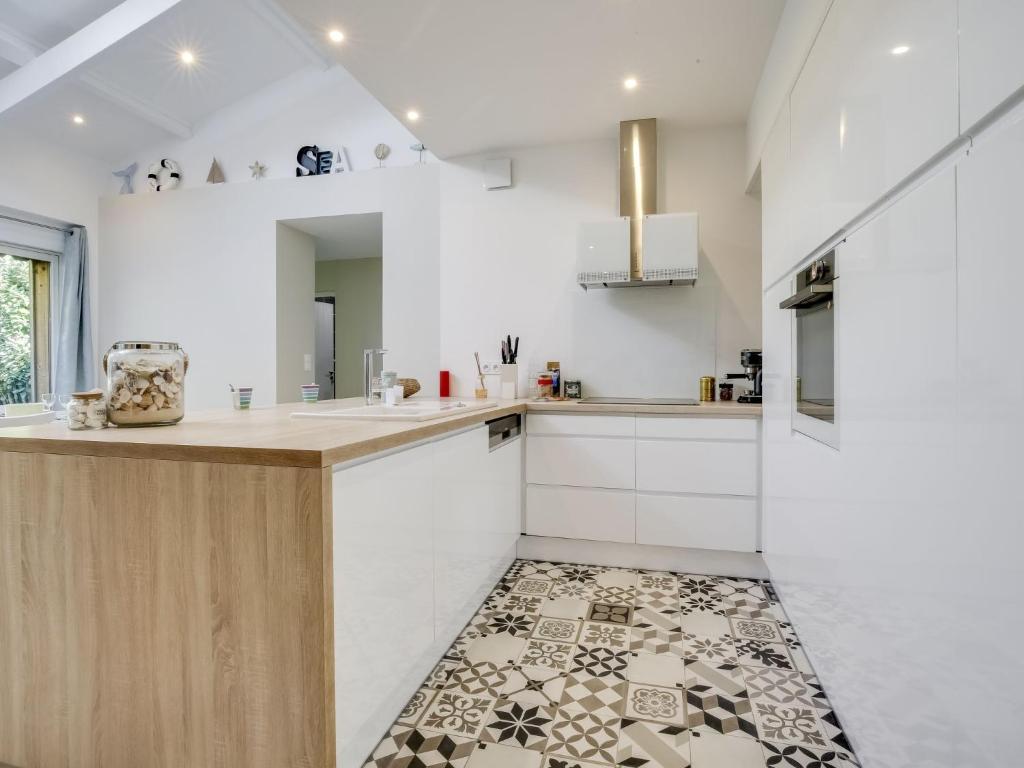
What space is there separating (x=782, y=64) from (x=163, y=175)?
16.1 ft

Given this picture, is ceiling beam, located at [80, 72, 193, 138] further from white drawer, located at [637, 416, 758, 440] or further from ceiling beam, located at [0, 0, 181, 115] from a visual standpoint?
white drawer, located at [637, 416, 758, 440]

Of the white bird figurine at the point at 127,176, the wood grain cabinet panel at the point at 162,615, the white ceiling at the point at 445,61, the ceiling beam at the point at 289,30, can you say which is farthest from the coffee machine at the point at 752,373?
the white bird figurine at the point at 127,176

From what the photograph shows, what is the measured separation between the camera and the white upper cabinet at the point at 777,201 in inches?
82.0

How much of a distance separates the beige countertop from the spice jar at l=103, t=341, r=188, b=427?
0.03 m

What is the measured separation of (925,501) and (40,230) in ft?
20.1

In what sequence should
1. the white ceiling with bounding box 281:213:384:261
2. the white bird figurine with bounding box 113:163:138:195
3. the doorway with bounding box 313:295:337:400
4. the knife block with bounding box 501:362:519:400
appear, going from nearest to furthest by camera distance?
the knife block with bounding box 501:362:519:400 < the white ceiling with bounding box 281:213:384:261 < the white bird figurine with bounding box 113:163:138:195 < the doorway with bounding box 313:295:337:400

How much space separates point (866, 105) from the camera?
4.08ft

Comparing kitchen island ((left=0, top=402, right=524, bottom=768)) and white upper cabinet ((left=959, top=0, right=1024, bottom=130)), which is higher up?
white upper cabinet ((left=959, top=0, right=1024, bottom=130))

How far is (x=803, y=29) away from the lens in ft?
6.15

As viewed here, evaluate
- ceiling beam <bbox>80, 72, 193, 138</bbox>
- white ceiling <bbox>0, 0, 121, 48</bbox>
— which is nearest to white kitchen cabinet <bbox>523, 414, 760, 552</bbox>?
white ceiling <bbox>0, 0, 121, 48</bbox>

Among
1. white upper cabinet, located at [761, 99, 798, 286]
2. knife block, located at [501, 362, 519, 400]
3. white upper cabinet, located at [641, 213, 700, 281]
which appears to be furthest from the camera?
knife block, located at [501, 362, 519, 400]

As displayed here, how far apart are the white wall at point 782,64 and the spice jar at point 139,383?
217 centimetres

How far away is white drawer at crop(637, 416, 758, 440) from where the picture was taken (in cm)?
269

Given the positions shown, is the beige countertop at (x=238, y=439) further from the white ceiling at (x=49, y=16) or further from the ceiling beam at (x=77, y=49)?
the white ceiling at (x=49, y=16)
